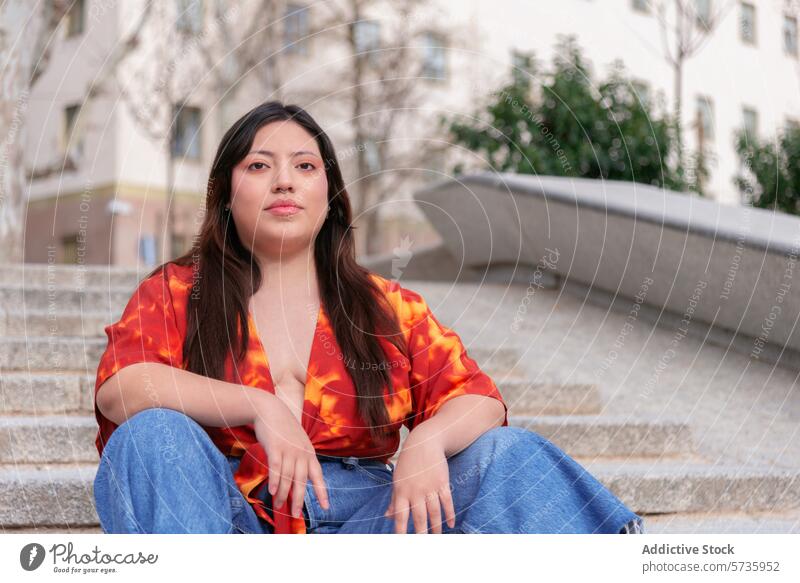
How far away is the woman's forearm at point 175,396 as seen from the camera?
1.43 m

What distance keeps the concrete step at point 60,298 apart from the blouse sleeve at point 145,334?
1706 mm

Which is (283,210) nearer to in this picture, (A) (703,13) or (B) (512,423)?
(B) (512,423)

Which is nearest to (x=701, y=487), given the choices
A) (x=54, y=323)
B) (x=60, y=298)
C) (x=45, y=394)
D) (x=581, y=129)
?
(x=45, y=394)

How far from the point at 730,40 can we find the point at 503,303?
4.49 ft

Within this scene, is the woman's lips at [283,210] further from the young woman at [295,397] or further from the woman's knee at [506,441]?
the woman's knee at [506,441]

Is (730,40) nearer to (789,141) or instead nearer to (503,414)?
(789,141)

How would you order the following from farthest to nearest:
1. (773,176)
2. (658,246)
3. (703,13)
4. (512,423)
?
(773,176)
(703,13)
(658,246)
(512,423)

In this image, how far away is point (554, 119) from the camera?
14.6ft

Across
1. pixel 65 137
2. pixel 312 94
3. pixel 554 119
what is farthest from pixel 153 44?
pixel 554 119

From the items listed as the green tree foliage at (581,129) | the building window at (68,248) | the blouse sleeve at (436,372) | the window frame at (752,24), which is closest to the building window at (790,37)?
the window frame at (752,24)

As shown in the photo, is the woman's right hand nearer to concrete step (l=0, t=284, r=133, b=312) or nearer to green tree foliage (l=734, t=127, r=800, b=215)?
concrete step (l=0, t=284, r=133, b=312)

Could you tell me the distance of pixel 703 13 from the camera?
143 inches

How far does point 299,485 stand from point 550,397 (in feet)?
4.97

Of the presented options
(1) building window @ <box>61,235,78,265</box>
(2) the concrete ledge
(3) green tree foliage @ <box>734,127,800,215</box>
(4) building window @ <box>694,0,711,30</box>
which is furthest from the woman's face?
(1) building window @ <box>61,235,78,265</box>
